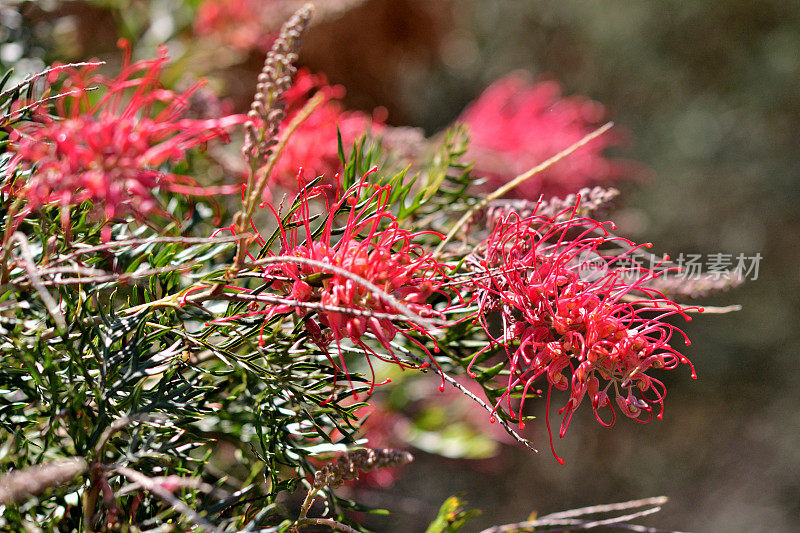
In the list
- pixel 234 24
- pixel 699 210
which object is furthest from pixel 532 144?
pixel 699 210

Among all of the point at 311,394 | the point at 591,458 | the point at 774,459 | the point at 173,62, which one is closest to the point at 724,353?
the point at 774,459

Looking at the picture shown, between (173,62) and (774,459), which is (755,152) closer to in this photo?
(774,459)

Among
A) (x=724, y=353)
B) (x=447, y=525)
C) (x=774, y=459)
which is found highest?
(x=447, y=525)

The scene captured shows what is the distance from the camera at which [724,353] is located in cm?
156

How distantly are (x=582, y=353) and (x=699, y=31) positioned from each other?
1.57 m

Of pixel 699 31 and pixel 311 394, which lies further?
pixel 699 31

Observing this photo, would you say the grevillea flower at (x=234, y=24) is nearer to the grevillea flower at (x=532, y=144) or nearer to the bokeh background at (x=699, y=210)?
the grevillea flower at (x=532, y=144)

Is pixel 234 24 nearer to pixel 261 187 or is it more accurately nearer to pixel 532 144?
pixel 532 144

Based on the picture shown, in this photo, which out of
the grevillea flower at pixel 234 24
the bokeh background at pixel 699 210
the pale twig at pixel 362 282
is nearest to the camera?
the pale twig at pixel 362 282

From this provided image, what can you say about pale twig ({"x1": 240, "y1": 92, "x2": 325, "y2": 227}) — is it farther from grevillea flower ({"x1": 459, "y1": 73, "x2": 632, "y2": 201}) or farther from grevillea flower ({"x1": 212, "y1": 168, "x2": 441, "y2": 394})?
grevillea flower ({"x1": 459, "y1": 73, "x2": 632, "y2": 201})

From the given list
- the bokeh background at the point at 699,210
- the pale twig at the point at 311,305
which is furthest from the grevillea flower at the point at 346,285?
the bokeh background at the point at 699,210

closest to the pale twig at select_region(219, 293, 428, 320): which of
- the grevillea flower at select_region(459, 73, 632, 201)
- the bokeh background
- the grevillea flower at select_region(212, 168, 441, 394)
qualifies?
the grevillea flower at select_region(212, 168, 441, 394)

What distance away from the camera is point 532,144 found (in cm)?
71

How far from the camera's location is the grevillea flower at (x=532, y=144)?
0.68 meters
